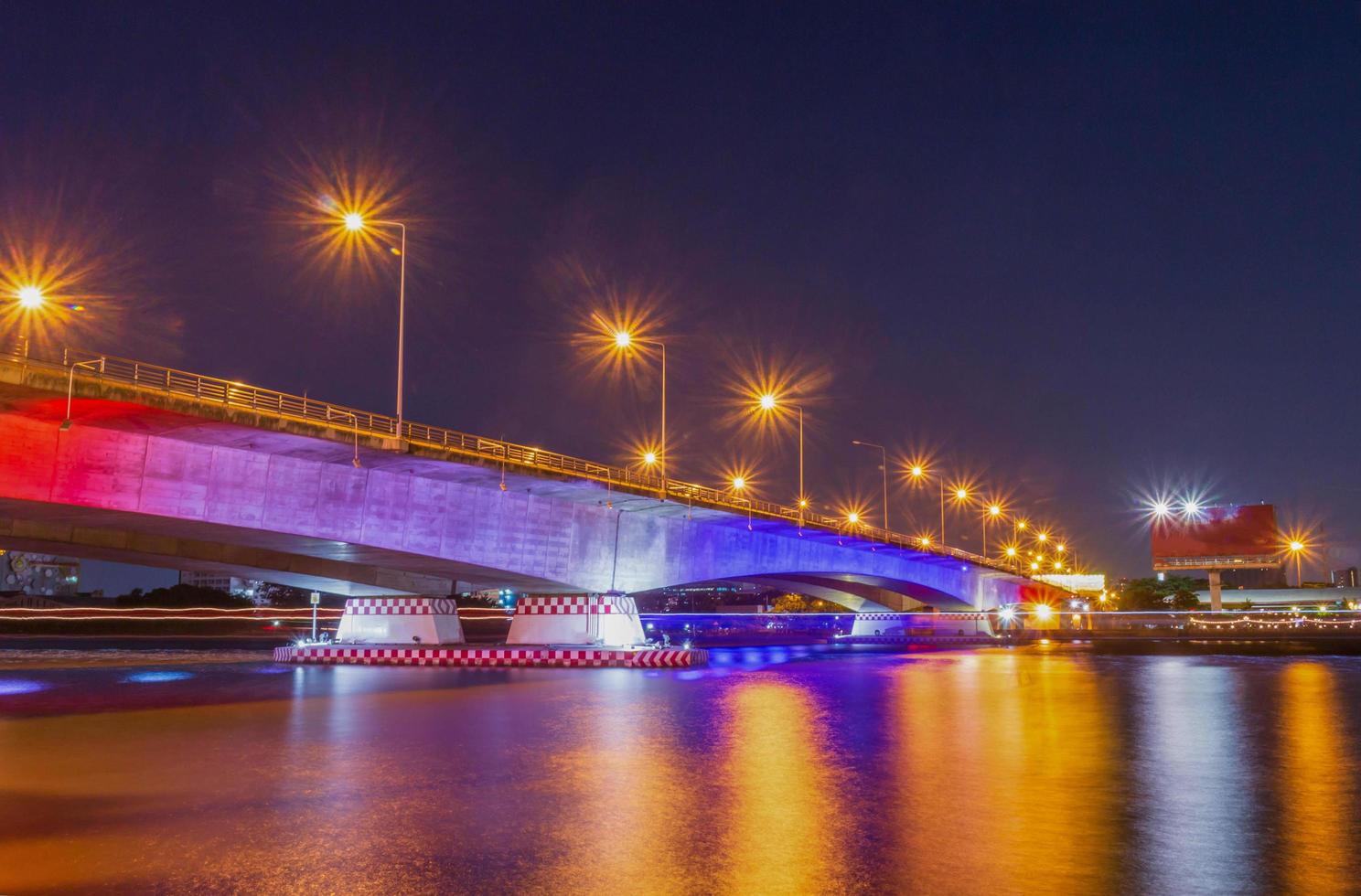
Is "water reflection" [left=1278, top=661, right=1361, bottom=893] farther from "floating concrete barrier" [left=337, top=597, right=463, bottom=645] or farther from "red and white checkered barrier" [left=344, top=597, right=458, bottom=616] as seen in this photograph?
"red and white checkered barrier" [left=344, top=597, right=458, bottom=616]

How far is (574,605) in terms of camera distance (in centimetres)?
3316

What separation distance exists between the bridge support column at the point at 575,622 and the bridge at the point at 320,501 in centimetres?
140

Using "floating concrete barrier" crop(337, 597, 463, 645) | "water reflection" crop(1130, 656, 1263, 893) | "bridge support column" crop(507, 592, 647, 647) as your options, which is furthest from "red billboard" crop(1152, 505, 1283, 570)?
"water reflection" crop(1130, 656, 1263, 893)

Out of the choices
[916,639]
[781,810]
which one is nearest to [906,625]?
[916,639]

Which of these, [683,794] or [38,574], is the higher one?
[38,574]

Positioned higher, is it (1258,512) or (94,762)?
(1258,512)

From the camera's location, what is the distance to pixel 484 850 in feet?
21.8

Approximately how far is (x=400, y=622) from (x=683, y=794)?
1016 inches

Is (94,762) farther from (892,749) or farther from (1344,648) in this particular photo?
(1344,648)

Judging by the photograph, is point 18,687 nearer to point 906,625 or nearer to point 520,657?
point 520,657

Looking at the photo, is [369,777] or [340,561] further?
[340,561]

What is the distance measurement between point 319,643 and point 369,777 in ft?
80.3

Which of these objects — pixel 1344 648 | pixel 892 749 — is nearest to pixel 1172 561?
pixel 1344 648

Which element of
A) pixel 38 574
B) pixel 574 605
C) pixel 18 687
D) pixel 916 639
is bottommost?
pixel 18 687
